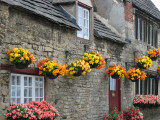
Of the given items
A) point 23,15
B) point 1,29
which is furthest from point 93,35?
point 1,29

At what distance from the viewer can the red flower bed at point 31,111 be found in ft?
25.5

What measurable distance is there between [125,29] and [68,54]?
15.3 ft

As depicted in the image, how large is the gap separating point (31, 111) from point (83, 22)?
15.9 ft

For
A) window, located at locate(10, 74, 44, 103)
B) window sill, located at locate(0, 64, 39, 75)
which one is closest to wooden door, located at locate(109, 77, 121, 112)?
window, located at locate(10, 74, 44, 103)

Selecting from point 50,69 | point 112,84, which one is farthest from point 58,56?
point 112,84

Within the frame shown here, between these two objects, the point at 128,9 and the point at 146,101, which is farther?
the point at 146,101

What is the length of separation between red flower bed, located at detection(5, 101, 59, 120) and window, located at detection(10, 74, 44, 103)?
350 millimetres

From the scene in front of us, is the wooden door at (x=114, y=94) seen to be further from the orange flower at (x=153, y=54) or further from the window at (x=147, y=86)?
the orange flower at (x=153, y=54)

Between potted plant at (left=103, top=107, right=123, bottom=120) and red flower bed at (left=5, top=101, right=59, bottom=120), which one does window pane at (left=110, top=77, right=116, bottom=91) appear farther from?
red flower bed at (left=5, top=101, right=59, bottom=120)

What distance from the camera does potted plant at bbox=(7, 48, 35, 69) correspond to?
25.8 ft

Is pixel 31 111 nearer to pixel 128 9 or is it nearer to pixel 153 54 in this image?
pixel 128 9

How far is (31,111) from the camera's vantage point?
808cm

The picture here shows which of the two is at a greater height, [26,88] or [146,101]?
[26,88]

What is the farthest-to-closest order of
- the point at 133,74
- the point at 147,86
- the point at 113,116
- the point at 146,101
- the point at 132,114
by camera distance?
the point at 147,86, the point at 146,101, the point at 133,74, the point at 132,114, the point at 113,116
